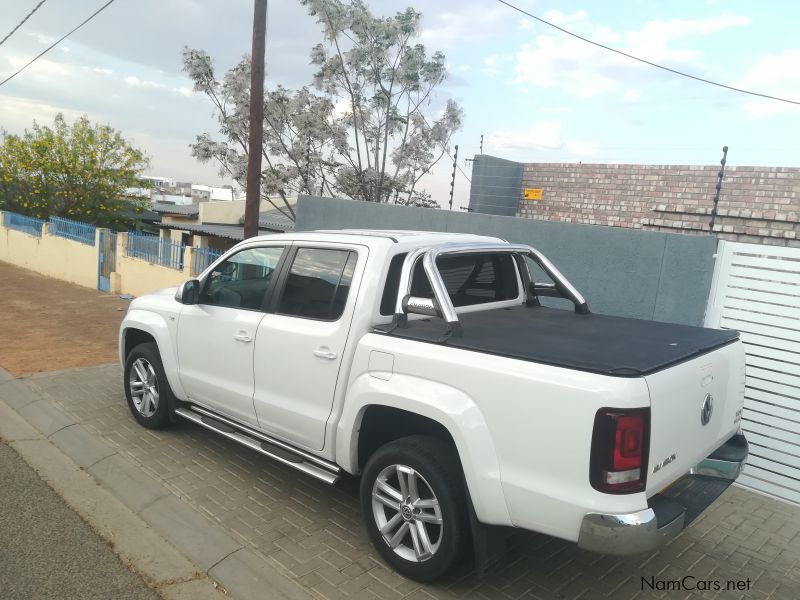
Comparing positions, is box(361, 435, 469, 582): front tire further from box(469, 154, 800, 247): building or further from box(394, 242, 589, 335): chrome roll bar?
box(469, 154, 800, 247): building

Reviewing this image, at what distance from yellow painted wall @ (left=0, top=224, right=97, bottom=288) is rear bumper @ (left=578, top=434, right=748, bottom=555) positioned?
49.8 feet

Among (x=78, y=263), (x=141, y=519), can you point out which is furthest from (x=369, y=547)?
(x=78, y=263)

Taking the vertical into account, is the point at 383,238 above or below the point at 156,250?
above

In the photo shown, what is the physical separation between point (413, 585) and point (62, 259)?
1646cm

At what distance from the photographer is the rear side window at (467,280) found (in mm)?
3781

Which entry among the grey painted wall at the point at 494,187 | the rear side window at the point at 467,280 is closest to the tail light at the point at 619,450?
the rear side window at the point at 467,280

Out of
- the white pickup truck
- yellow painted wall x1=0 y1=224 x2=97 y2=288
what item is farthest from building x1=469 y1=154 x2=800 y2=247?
yellow painted wall x1=0 y1=224 x2=97 y2=288

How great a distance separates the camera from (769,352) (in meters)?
4.96

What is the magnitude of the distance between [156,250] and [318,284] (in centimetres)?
1060

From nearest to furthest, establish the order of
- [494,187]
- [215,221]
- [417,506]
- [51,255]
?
[417,506], [494,187], [51,255], [215,221]

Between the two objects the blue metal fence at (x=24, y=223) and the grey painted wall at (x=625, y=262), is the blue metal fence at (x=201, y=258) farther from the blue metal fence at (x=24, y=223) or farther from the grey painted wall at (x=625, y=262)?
the blue metal fence at (x=24, y=223)

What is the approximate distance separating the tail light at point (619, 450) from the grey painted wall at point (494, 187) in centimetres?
739

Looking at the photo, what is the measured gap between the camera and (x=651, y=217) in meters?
9.48

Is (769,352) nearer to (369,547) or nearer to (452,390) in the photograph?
(452,390)
